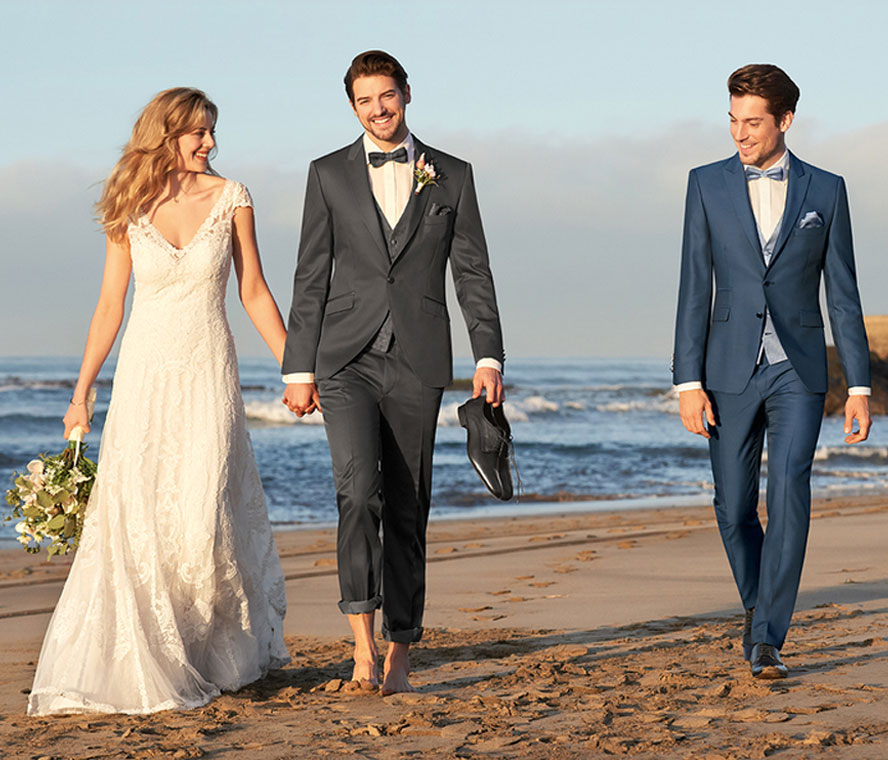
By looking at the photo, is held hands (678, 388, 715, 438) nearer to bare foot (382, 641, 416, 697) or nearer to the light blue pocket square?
the light blue pocket square

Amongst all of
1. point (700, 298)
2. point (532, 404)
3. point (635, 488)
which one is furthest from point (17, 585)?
point (532, 404)

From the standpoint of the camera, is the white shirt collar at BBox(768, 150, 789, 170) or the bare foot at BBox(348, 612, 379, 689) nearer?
the bare foot at BBox(348, 612, 379, 689)

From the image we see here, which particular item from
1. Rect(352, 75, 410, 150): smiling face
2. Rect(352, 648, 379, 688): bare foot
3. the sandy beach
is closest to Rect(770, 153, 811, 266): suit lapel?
Rect(352, 75, 410, 150): smiling face

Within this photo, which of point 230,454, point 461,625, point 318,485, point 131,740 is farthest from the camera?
point 318,485

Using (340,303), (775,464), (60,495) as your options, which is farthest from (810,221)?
(60,495)

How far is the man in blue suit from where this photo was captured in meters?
4.14

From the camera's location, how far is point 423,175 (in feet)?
13.7

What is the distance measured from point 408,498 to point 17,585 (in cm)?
426

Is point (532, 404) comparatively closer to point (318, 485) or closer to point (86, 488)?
point (318, 485)

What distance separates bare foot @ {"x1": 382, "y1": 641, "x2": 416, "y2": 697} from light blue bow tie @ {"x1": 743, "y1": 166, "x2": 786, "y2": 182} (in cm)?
201

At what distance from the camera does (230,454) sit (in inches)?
166

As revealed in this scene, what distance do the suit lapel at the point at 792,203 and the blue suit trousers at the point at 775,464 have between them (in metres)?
0.41

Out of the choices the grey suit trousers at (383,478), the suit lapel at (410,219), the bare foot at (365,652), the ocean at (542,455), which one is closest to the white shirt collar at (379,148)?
the suit lapel at (410,219)

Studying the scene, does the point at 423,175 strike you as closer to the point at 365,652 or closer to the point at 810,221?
the point at 810,221
